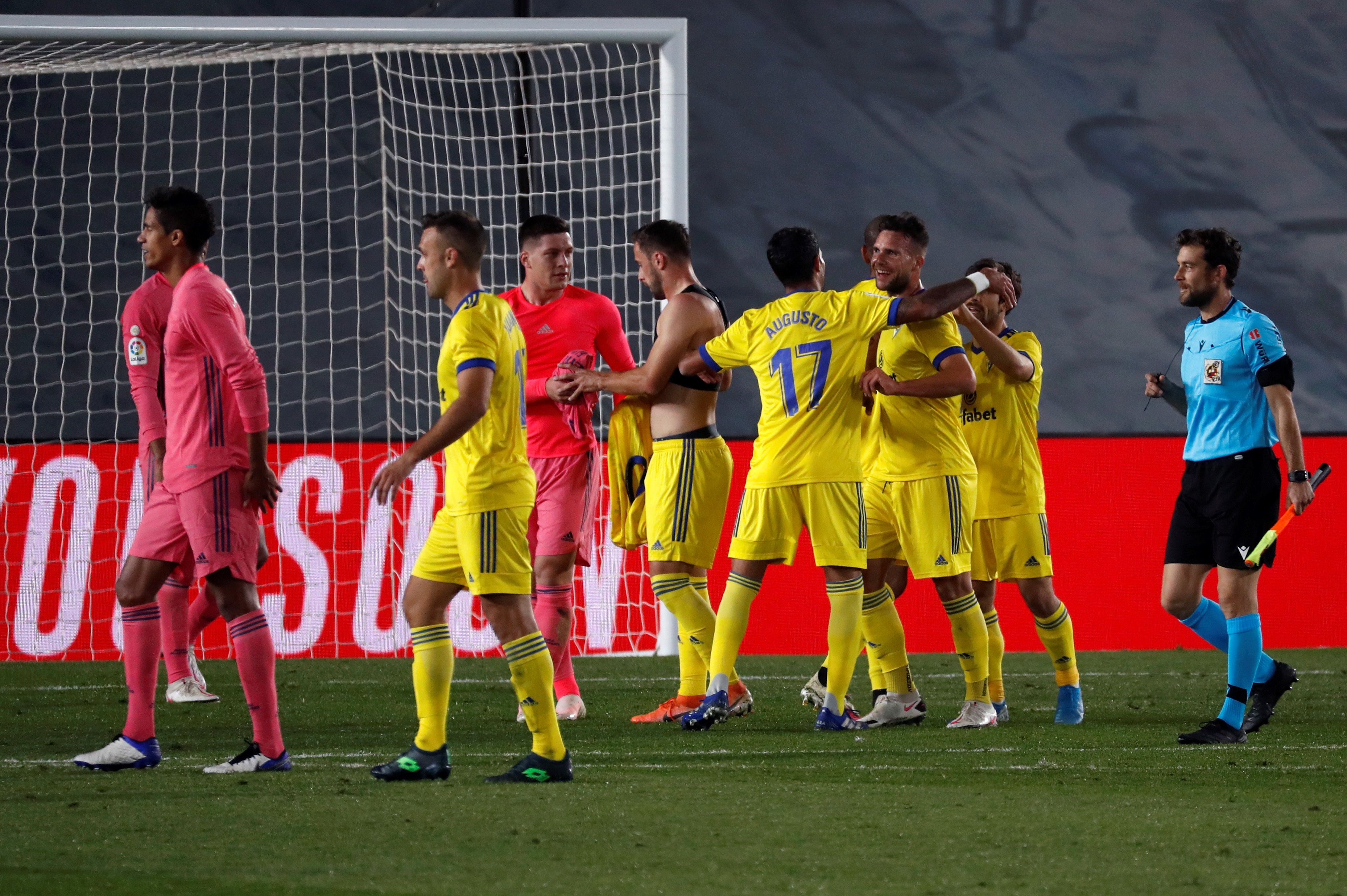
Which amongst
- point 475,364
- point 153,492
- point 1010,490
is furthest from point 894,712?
point 153,492

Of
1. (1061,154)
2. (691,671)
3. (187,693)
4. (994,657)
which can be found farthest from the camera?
(1061,154)

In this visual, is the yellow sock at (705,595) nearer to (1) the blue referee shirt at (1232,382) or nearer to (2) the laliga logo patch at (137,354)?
(1) the blue referee shirt at (1232,382)

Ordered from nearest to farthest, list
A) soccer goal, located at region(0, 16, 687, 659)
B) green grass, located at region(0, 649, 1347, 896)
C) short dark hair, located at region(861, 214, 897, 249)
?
green grass, located at region(0, 649, 1347, 896) < short dark hair, located at region(861, 214, 897, 249) < soccer goal, located at region(0, 16, 687, 659)

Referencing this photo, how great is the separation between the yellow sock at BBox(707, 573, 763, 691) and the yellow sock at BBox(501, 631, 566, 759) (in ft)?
4.87

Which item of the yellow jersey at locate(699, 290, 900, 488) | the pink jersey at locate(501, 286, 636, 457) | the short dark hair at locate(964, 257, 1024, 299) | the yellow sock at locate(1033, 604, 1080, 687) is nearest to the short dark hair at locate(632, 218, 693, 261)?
the pink jersey at locate(501, 286, 636, 457)

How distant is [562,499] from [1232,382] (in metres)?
2.54

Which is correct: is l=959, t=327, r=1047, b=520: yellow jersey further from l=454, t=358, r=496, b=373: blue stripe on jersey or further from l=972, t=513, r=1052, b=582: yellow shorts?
l=454, t=358, r=496, b=373: blue stripe on jersey

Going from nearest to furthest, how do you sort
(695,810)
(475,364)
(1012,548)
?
(695,810) → (475,364) → (1012,548)

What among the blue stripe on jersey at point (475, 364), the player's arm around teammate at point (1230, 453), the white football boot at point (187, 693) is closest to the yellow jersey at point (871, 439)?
the player's arm around teammate at point (1230, 453)

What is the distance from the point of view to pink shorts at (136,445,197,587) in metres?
4.75

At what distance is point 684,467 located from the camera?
5832mm

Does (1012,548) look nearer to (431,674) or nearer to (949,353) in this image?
(949,353)

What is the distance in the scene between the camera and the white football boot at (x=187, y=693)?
6531 millimetres

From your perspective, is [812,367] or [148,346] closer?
[148,346]
